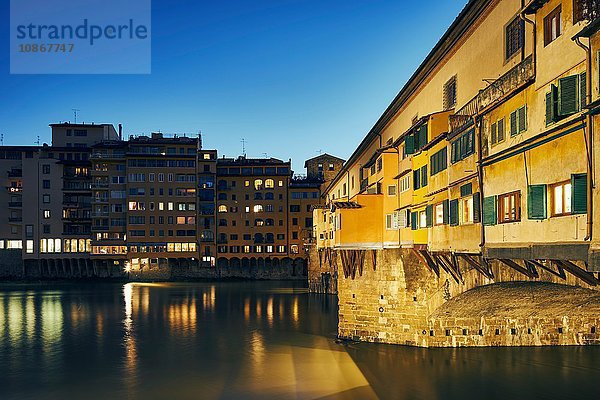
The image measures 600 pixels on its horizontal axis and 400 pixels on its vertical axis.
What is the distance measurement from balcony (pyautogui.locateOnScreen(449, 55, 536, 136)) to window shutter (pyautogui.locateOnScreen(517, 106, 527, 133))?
2.35 ft

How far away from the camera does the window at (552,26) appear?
1517cm

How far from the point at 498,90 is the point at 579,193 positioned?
22.3ft

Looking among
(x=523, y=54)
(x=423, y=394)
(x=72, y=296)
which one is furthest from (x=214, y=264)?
(x=523, y=54)

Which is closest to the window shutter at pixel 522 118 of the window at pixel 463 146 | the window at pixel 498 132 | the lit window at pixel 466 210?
the window at pixel 498 132

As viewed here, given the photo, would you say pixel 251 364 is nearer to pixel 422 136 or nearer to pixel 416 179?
pixel 416 179

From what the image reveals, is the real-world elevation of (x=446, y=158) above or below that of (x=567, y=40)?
below

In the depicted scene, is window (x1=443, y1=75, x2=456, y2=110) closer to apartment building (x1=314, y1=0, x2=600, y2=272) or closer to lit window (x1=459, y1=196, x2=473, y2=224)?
apartment building (x1=314, y1=0, x2=600, y2=272)

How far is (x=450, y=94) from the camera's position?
31.0 m

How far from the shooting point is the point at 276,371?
34000 millimetres

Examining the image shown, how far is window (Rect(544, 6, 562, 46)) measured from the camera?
1517cm

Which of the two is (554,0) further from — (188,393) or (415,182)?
(188,393)

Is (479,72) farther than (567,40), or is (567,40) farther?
(479,72)

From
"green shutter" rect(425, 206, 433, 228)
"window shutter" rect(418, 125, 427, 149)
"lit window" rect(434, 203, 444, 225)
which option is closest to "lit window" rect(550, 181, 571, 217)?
"lit window" rect(434, 203, 444, 225)

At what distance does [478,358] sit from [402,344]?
469cm
